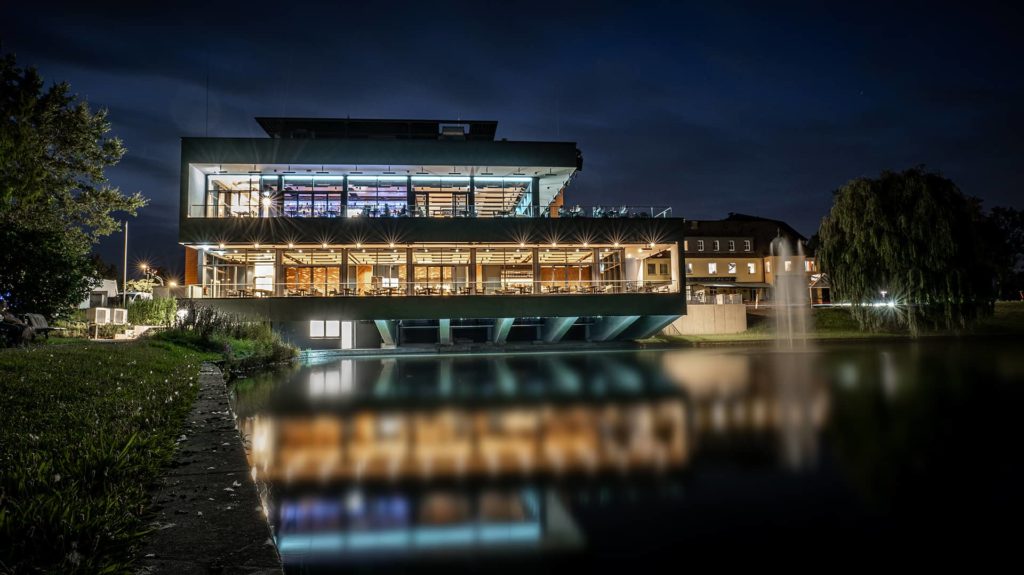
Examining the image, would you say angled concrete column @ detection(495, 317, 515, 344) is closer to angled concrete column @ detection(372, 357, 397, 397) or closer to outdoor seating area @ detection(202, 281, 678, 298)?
outdoor seating area @ detection(202, 281, 678, 298)

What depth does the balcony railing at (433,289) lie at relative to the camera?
25922mm

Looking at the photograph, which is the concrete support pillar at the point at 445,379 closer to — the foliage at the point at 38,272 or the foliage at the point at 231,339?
the foliage at the point at 231,339

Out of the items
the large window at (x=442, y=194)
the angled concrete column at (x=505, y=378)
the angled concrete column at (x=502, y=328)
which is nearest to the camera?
the angled concrete column at (x=505, y=378)

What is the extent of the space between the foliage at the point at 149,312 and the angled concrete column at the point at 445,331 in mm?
11584

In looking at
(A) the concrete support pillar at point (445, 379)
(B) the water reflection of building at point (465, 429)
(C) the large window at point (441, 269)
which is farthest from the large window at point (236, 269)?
(B) the water reflection of building at point (465, 429)

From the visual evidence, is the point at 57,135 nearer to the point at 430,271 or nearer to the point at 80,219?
the point at 80,219

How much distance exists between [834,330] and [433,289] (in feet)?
79.1

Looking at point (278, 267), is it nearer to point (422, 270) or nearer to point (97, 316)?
point (422, 270)

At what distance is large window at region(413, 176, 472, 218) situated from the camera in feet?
99.6

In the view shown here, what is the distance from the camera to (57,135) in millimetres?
21688

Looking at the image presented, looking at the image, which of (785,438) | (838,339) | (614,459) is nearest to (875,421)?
(785,438)

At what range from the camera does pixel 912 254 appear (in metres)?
26.3

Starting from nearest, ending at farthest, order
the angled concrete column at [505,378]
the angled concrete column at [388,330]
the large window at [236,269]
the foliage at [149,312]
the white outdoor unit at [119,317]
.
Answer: the angled concrete column at [505,378], the white outdoor unit at [119,317], the foliage at [149,312], the angled concrete column at [388,330], the large window at [236,269]

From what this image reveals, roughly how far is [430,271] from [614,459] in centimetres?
2707
